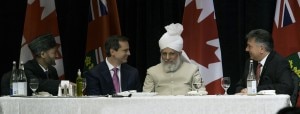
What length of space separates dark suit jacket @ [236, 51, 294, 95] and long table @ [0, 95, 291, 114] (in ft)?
1.93

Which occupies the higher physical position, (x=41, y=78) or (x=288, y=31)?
(x=288, y=31)

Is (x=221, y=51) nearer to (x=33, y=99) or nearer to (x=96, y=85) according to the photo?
(x=96, y=85)

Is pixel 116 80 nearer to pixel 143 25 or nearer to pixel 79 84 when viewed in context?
pixel 79 84

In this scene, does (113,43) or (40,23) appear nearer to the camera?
(113,43)

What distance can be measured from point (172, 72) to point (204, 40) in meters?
0.99

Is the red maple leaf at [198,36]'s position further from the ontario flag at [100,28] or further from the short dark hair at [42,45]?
the short dark hair at [42,45]

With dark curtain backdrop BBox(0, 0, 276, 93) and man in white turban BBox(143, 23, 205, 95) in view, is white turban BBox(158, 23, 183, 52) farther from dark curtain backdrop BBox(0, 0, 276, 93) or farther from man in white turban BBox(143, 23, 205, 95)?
dark curtain backdrop BBox(0, 0, 276, 93)

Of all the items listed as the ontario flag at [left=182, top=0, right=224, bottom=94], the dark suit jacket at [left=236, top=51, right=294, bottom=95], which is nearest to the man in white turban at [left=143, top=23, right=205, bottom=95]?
the dark suit jacket at [left=236, top=51, right=294, bottom=95]

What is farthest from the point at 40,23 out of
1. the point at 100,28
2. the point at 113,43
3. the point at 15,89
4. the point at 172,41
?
the point at 15,89

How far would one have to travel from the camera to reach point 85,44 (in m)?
7.45

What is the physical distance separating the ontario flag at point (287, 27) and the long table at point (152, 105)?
1992 millimetres

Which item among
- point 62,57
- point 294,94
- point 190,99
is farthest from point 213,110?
point 62,57

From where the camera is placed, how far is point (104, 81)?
224 inches

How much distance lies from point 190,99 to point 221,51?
232cm
